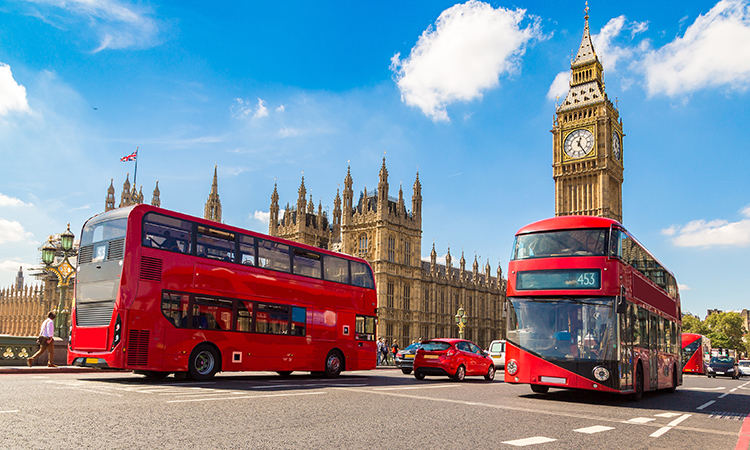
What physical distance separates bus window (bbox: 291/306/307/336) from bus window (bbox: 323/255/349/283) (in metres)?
1.51

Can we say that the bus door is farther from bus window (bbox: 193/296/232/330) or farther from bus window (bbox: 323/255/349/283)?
bus window (bbox: 193/296/232/330)

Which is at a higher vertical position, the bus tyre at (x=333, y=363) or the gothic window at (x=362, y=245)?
the gothic window at (x=362, y=245)

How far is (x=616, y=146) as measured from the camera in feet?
240

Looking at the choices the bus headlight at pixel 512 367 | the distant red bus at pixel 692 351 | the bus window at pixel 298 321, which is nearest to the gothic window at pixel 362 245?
the distant red bus at pixel 692 351

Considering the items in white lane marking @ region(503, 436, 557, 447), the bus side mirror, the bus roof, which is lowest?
white lane marking @ region(503, 436, 557, 447)

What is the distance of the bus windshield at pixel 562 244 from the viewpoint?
40.5 feet

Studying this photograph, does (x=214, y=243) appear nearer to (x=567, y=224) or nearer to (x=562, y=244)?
(x=562, y=244)

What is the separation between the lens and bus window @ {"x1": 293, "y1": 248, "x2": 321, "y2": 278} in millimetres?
16719

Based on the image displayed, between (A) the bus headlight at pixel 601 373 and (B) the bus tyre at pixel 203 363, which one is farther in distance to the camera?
(B) the bus tyre at pixel 203 363

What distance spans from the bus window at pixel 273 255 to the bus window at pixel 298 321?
1290mm

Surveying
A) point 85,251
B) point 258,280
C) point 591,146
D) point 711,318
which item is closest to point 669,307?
point 258,280

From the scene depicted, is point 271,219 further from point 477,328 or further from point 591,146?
point 591,146

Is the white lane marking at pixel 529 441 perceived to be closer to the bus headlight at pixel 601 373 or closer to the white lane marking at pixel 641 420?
the white lane marking at pixel 641 420

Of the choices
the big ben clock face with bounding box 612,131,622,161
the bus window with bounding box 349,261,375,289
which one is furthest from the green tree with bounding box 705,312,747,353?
the bus window with bounding box 349,261,375,289
